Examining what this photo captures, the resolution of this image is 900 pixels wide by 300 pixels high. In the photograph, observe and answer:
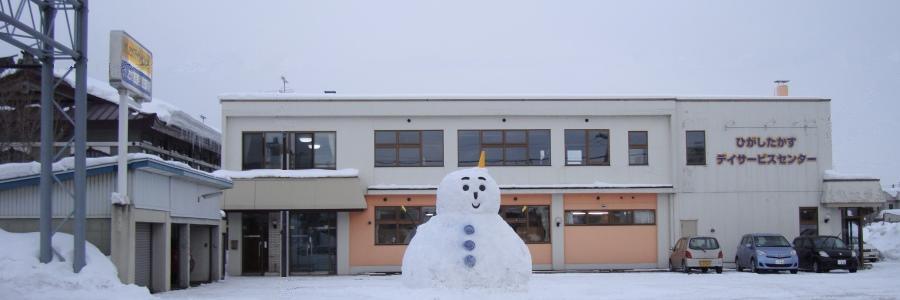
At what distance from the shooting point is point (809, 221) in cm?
3609

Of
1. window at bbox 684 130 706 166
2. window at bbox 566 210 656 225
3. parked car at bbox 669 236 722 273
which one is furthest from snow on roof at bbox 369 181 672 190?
parked car at bbox 669 236 722 273

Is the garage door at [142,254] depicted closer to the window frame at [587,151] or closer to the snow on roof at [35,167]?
the snow on roof at [35,167]

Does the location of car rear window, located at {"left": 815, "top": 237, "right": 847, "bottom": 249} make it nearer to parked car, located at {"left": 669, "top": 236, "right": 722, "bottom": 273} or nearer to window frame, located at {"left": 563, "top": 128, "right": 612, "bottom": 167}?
parked car, located at {"left": 669, "top": 236, "right": 722, "bottom": 273}

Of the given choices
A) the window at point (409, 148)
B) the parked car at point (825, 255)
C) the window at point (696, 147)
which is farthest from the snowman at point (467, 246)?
the window at point (696, 147)

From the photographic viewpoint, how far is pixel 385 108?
115ft

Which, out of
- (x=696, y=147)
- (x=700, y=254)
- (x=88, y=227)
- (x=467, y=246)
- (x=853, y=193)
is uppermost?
(x=696, y=147)

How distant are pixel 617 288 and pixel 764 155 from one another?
48.4 ft

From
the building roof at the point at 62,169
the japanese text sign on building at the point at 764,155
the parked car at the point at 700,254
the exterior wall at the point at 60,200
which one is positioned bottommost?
the parked car at the point at 700,254

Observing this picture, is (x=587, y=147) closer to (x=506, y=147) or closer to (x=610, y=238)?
(x=506, y=147)

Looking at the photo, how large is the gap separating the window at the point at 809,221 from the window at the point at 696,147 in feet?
14.6

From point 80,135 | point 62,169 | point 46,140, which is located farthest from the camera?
point 62,169

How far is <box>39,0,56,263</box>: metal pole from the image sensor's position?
1845cm

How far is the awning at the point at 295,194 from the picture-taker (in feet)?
109

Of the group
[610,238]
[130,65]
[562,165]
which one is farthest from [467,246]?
[610,238]
